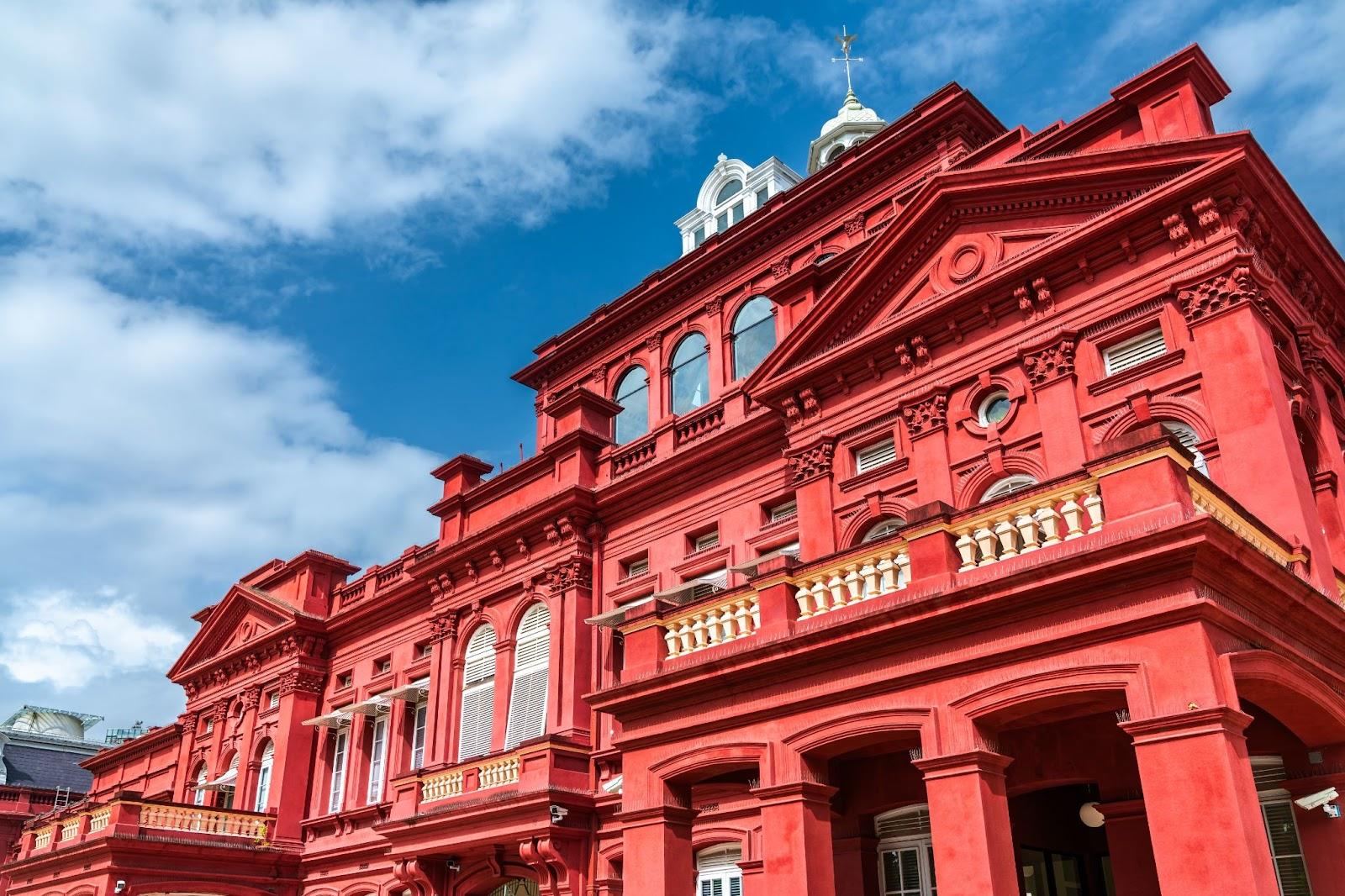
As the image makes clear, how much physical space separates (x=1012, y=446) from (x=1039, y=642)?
4.93 metres

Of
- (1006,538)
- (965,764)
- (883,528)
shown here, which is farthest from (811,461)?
(965,764)

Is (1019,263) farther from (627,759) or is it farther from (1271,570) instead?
(627,759)

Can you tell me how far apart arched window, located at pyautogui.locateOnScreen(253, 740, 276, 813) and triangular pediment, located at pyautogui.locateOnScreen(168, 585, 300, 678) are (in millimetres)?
2555

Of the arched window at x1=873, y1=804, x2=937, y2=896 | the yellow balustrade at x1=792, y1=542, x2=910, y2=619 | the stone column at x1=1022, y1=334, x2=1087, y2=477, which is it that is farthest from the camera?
the stone column at x1=1022, y1=334, x2=1087, y2=477

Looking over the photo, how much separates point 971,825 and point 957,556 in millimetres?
2433

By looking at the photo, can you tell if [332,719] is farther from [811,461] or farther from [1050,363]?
[1050,363]

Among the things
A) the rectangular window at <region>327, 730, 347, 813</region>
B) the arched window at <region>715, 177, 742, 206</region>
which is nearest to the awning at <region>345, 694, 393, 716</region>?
the rectangular window at <region>327, 730, 347, 813</region>

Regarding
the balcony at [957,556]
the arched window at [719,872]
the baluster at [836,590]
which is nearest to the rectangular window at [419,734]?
the arched window at [719,872]

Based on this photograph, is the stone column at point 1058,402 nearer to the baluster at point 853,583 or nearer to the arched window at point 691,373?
the baluster at point 853,583

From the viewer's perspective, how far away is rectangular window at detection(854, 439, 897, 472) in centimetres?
1593

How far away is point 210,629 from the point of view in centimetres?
3083

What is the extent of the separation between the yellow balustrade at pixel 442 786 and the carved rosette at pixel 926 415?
958 cm

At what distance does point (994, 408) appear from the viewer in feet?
49.5

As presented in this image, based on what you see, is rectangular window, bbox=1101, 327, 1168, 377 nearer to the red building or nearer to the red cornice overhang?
the red building
